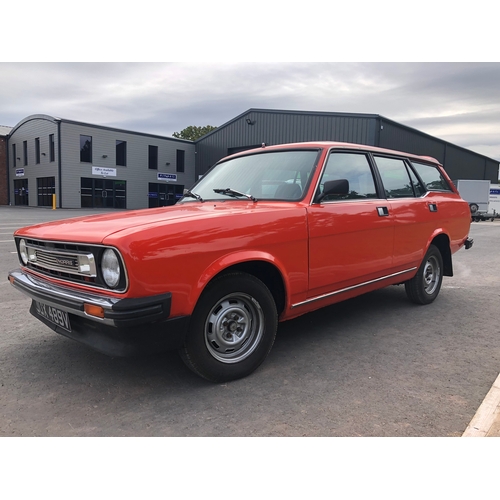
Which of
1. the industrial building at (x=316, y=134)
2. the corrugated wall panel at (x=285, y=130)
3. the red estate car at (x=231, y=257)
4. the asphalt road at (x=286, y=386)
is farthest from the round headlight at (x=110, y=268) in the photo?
the corrugated wall panel at (x=285, y=130)

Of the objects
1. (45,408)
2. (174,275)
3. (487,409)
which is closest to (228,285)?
(174,275)

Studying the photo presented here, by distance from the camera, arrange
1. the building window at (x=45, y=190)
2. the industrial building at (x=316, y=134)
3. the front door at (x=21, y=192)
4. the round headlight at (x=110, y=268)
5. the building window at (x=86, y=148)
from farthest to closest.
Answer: the front door at (x=21, y=192) < the building window at (x=45, y=190) < the building window at (x=86, y=148) < the industrial building at (x=316, y=134) < the round headlight at (x=110, y=268)

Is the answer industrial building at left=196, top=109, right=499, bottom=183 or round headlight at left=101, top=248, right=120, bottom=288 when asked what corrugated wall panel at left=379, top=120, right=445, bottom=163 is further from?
round headlight at left=101, top=248, right=120, bottom=288

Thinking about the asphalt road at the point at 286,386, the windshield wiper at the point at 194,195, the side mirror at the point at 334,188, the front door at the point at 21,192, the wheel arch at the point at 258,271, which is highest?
the front door at the point at 21,192

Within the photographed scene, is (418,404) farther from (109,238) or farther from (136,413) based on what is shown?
(109,238)

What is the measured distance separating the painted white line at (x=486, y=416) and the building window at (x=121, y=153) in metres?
33.6

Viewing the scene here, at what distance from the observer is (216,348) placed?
2.92 meters

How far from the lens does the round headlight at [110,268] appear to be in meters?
2.44

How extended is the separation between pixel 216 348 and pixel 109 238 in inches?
41.6

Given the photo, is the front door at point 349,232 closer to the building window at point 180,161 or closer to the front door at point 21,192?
the building window at point 180,161

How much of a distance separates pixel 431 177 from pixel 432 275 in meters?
1.22

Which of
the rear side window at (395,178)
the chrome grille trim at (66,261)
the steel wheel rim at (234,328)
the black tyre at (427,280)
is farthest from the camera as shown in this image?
the black tyre at (427,280)

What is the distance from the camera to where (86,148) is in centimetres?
3142
